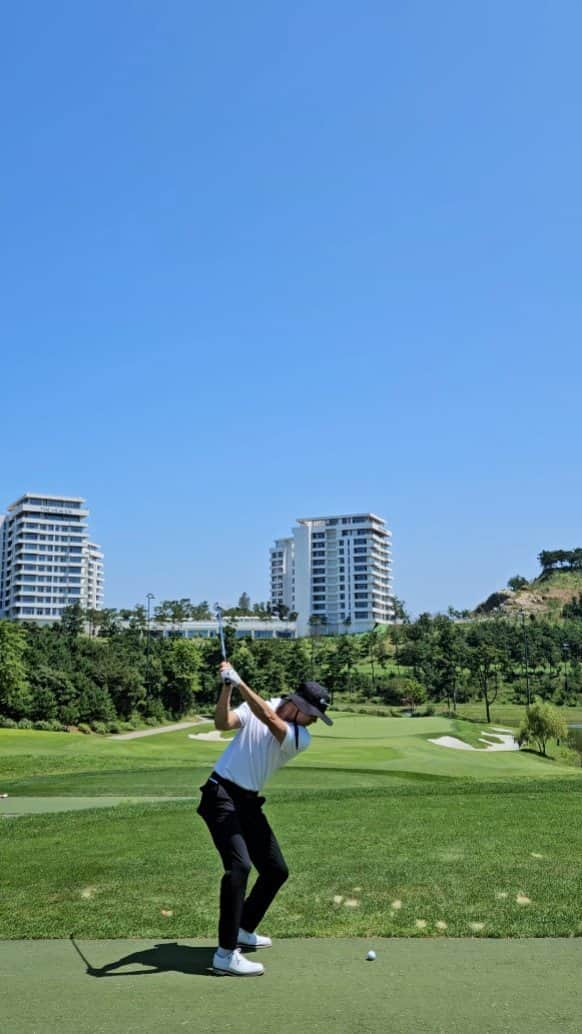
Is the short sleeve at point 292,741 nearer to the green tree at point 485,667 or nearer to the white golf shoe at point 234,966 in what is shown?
the white golf shoe at point 234,966

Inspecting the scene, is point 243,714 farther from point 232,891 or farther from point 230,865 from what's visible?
point 232,891

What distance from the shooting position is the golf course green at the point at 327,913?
18.6 feet

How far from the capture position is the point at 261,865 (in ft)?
23.2

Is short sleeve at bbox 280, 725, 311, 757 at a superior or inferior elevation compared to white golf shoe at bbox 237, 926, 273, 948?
superior

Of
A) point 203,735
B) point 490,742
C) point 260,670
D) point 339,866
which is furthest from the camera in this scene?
point 260,670

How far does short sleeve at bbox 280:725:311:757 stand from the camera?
6898 mm

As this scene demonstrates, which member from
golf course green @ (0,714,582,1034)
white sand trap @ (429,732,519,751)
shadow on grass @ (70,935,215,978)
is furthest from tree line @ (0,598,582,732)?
shadow on grass @ (70,935,215,978)

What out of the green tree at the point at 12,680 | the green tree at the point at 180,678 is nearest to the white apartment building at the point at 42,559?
the green tree at the point at 180,678

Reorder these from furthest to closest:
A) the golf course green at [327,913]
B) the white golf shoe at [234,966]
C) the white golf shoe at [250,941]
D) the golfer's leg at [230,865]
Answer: the white golf shoe at [250,941] < the golfer's leg at [230,865] < the white golf shoe at [234,966] < the golf course green at [327,913]

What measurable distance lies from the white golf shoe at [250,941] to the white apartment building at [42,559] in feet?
588

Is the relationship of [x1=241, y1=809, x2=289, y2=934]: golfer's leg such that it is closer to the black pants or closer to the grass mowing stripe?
the black pants

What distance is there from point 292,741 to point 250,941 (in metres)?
1.71

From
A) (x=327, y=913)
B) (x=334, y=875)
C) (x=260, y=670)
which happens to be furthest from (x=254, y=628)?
(x=327, y=913)

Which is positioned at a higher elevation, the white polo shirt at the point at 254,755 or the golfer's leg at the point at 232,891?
the white polo shirt at the point at 254,755
